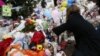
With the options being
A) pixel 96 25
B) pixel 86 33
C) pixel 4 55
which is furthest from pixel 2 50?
pixel 96 25

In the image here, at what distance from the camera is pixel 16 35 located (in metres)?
→ 5.66

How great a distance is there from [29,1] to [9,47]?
40.7 inches

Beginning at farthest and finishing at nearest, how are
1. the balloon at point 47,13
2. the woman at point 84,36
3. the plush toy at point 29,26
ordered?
the balloon at point 47,13
the plush toy at point 29,26
the woman at point 84,36

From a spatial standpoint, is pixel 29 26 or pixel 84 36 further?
pixel 29 26

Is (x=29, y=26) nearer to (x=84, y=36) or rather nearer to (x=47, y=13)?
(x=47, y=13)

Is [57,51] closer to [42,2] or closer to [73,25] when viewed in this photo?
[73,25]

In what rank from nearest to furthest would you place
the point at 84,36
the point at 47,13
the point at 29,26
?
the point at 84,36, the point at 29,26, the point at 47,13

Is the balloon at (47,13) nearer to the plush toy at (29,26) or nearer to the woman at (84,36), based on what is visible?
the plush toy at (29,26)

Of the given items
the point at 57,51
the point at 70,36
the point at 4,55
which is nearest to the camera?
the point at 4,55

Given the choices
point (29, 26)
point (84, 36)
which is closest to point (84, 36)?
point (84, 36)

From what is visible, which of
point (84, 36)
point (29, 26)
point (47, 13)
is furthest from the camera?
point (47, 13)

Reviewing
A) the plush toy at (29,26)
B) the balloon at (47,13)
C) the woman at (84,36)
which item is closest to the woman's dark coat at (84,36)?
the woman at (84,36)

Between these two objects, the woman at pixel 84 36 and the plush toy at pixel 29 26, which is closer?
the woman at pixel 84 36

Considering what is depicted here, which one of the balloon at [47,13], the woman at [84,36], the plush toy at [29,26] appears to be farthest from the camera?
the balloon at [47,13]
